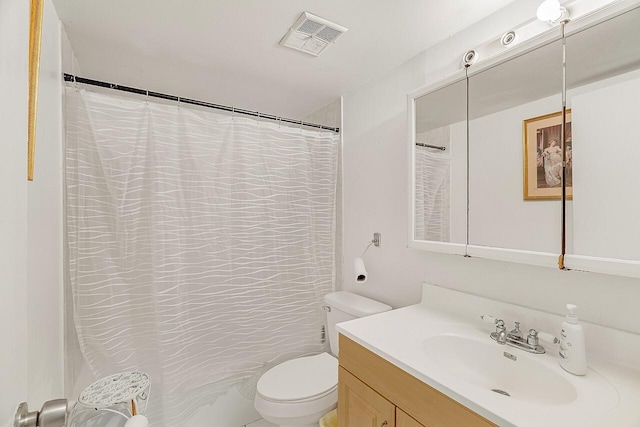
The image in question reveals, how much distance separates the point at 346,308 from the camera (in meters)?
1.67

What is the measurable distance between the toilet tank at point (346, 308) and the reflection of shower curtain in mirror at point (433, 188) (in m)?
0.47

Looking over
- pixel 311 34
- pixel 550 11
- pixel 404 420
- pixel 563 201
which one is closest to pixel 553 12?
pixel 550 11

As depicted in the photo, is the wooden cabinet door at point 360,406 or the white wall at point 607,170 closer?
the white wall at point 607,170

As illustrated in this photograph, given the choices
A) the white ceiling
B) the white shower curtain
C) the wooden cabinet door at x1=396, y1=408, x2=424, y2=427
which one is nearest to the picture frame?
the white ceiling

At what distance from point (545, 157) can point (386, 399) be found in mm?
1024

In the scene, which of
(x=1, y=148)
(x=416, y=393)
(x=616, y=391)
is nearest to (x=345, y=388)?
(x=416, y=393)

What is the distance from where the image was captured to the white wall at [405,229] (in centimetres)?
98

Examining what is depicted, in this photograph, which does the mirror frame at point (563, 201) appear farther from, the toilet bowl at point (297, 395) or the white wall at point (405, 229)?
the toilet bowl at point (297, 395)

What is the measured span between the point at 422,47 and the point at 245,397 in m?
2.23

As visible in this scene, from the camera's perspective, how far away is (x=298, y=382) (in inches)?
59.6

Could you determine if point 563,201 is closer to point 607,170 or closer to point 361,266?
point 607,170

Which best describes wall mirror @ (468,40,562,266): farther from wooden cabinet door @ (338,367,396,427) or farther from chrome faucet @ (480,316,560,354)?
wooden cabinet door @ (338,367,396,427)

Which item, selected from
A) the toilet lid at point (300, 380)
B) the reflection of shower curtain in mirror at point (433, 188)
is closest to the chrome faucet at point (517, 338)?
the reflection of shower curtain in mirror at point (433, 188)

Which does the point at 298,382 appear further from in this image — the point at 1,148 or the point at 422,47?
the point at 422,47
